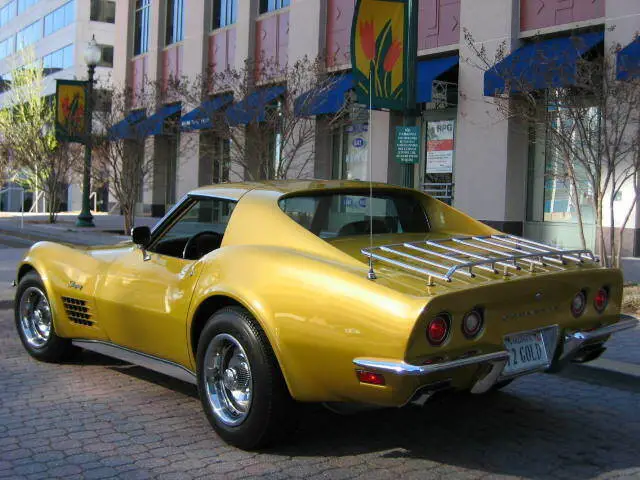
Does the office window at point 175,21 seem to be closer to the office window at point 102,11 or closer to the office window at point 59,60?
the office window at point 102,11

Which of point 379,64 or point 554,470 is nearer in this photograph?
Answer: point 554,470

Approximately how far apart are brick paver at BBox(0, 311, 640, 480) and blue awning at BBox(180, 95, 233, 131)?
11619mm

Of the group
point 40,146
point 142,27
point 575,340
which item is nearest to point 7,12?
point 142,27

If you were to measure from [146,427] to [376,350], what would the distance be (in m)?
1.84

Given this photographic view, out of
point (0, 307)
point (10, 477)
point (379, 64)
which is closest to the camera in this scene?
point (10, 477)

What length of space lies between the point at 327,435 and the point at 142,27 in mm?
28491

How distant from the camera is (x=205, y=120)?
18.3 m

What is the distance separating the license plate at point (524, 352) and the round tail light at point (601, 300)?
626 millimetres

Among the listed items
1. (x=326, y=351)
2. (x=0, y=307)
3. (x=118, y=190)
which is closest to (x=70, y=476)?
(x=326, y=351)

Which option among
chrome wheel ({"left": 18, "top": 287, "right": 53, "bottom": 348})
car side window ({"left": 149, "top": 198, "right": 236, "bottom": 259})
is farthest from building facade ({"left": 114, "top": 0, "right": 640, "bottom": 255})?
chrome wheel ({"left": 18, "top": 287, "right": 53, "bottom": 348})

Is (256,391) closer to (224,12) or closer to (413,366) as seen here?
(413,366)

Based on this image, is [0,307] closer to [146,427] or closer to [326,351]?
[146,427]

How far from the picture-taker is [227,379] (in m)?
4.23

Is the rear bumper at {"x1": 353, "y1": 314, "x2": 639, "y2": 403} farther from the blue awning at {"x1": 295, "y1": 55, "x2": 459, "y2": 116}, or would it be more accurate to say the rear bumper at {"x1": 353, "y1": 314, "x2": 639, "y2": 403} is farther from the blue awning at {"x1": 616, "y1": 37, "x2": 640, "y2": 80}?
the blue awning at {"x1": 295, "y1": 55, "x2": 459, "y2": 116}
